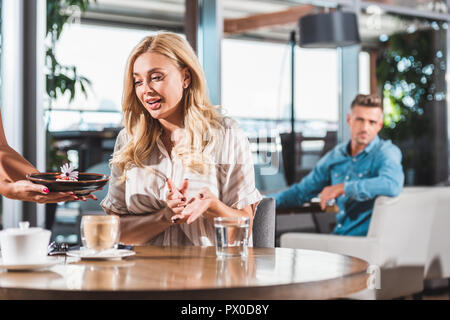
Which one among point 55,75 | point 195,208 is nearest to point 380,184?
point 195,208

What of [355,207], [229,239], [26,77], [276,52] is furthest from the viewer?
[276,52]

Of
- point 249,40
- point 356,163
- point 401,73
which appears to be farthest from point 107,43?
point 401,73

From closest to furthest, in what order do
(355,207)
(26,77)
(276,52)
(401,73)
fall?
(355,207) < (26,77) < (276,52) < (401,73)

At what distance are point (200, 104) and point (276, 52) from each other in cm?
403

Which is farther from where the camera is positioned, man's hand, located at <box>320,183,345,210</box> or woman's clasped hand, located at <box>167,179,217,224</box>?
man's hand, located at <box>320,183,345,210</box>

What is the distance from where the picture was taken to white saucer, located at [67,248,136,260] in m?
1.50

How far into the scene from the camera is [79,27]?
442cm

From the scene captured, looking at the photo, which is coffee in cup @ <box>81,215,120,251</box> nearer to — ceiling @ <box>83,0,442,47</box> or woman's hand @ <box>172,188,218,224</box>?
woman's hand @ <box>172,188,218,224</box>

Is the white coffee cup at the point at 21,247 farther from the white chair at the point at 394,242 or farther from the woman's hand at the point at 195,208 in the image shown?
the white chair at the point at 394,242

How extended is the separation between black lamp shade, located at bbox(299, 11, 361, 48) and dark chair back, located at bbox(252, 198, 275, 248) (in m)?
3.08

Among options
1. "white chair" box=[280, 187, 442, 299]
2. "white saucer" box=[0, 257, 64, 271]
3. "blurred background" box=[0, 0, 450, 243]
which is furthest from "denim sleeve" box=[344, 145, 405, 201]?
"white saucer" box=[0, 257, 64, 271]

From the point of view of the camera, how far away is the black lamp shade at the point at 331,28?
199 inches
